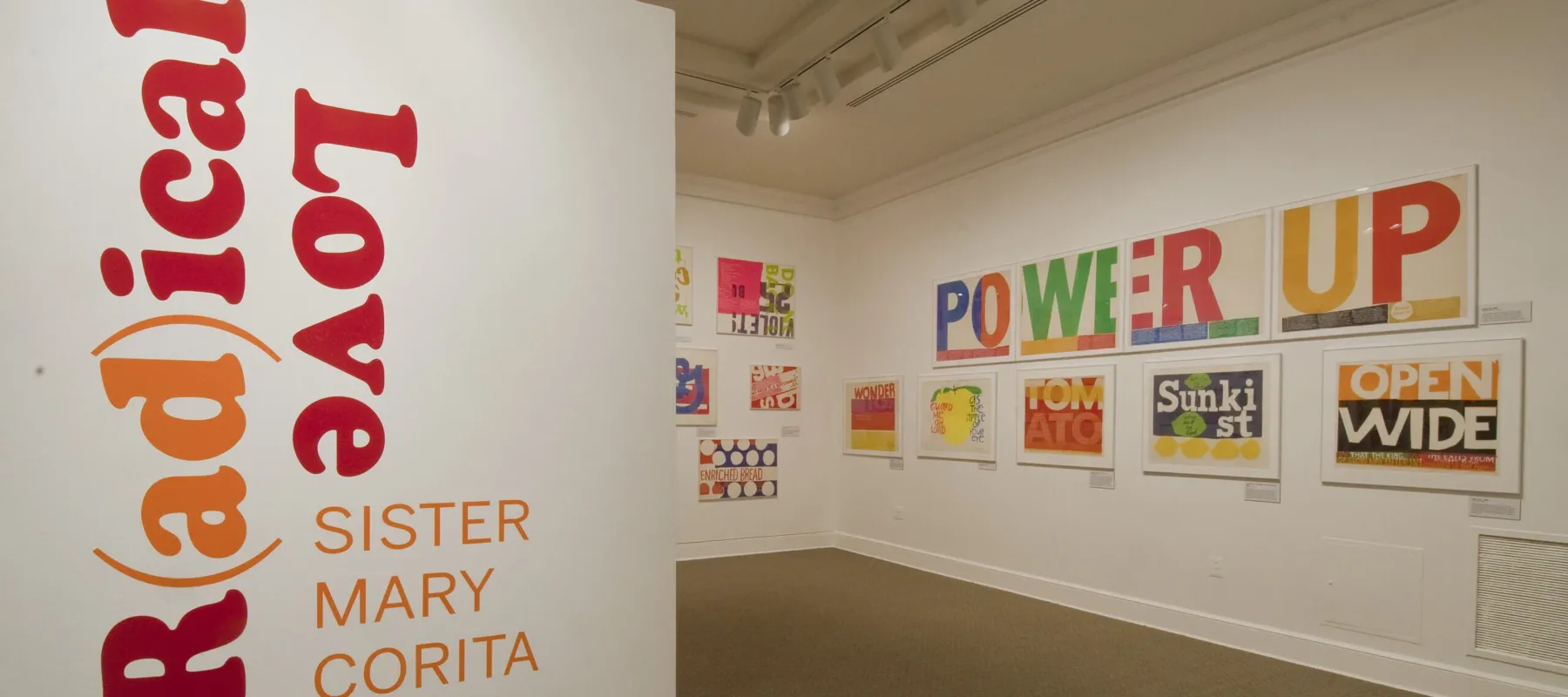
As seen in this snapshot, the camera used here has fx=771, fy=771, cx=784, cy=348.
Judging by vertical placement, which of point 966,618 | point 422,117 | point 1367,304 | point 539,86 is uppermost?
point 539,86

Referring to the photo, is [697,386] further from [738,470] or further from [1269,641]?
[1269,641]

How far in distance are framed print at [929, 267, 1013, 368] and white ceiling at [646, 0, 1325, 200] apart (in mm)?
1101

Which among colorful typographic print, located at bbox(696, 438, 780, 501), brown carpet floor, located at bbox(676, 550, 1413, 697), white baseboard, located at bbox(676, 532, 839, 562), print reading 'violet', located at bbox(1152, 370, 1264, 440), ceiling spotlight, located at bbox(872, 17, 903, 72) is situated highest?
ceiling spotlight, located at bbox(872, 17, 903, 72)

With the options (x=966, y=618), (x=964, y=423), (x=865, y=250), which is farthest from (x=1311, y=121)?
(x=865, y=250)

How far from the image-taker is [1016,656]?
397 centimetres

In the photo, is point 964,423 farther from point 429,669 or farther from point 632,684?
point 429,669

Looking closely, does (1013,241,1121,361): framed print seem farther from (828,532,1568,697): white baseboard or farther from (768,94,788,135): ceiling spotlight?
(768,94,788,135): ceiling spotlight

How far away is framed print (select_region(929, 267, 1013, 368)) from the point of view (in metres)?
5.71

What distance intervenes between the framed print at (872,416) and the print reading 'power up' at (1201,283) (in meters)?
2.43

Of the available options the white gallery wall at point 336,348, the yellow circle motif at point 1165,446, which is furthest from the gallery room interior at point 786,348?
the yellow circle motif at point 1165,446

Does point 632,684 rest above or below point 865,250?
below

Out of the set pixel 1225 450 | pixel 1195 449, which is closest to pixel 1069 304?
pixel 1195 449

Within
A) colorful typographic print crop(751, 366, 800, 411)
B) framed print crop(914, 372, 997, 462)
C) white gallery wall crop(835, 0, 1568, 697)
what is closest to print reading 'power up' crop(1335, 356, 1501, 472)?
white gallery wall crop(835, 0, 1568, 697)

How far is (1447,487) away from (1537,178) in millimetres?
1376
